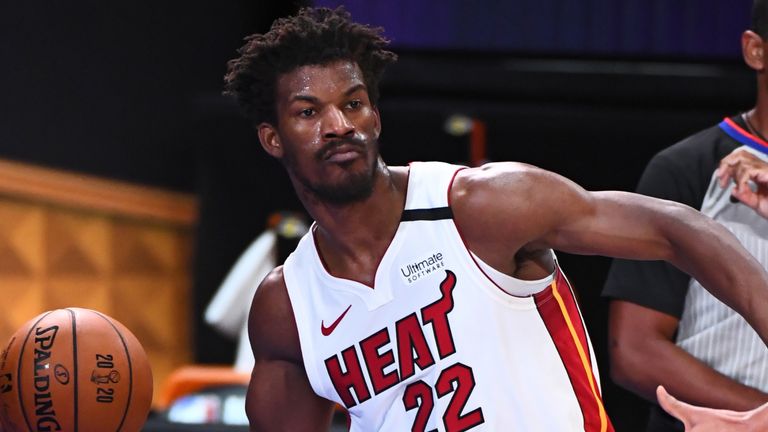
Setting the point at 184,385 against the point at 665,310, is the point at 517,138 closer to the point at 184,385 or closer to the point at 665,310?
the point at 184,385

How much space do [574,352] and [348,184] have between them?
2.18ft

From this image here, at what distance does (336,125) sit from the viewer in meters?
2.77

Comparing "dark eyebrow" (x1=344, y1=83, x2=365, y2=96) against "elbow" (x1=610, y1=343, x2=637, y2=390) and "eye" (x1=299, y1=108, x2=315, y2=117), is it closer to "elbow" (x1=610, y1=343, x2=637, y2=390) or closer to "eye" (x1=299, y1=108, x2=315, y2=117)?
"eye" (x1=299, y1=108, x2=315, y2=117)

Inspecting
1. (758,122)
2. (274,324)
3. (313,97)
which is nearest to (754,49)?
(758,122)

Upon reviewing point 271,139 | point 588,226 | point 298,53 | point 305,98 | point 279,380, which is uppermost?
point 298,53

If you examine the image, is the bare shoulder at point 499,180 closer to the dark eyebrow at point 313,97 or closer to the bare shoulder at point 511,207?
the bare shoulder at point 511,207


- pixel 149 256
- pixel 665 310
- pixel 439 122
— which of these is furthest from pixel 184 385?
pixel 665 310

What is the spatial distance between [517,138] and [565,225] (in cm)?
378

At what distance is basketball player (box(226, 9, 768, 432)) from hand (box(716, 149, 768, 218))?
0.22 metres

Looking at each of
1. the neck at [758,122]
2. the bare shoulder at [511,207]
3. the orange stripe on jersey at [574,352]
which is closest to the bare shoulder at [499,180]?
the bare shoulder at [511,207]

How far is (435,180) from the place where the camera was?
113 inches

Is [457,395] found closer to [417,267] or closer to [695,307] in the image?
[417,267]

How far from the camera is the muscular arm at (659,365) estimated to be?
2.89 m

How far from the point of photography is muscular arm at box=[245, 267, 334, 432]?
9.78ft
